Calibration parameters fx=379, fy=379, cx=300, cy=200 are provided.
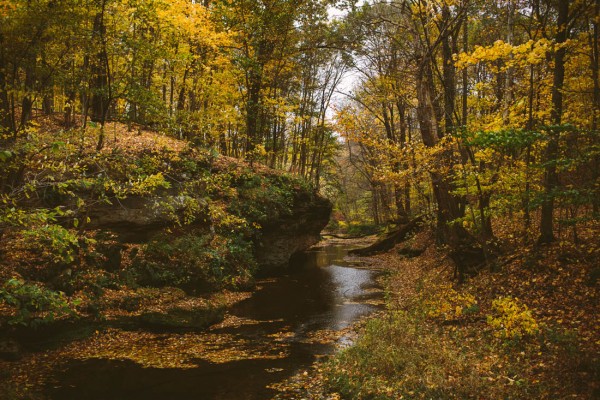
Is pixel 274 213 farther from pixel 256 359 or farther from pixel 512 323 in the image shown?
pixel 512 323

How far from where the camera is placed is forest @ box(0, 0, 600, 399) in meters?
6.80

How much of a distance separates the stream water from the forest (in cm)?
31

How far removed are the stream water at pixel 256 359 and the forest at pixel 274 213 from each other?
0.31 meters

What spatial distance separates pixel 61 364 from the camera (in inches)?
338

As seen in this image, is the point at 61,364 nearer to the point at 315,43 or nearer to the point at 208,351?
the point at 208,351

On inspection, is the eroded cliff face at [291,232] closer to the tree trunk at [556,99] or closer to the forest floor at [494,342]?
Answer: the forest floor at [494,342]

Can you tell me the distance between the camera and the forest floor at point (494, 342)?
6.01 m

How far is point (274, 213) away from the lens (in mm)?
19688

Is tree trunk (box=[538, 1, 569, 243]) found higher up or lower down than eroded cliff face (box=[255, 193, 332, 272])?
higher up

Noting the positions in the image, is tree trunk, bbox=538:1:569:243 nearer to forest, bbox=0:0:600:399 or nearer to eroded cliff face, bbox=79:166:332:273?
forest, bbox=0:0:600:399

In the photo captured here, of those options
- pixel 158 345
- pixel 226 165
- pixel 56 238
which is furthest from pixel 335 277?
pixel 56 238

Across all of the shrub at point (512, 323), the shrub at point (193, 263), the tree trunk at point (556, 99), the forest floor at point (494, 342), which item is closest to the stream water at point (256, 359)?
the forest floor at point (494, 342)

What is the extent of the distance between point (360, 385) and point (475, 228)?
283 inches

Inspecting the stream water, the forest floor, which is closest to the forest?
the forest floor
